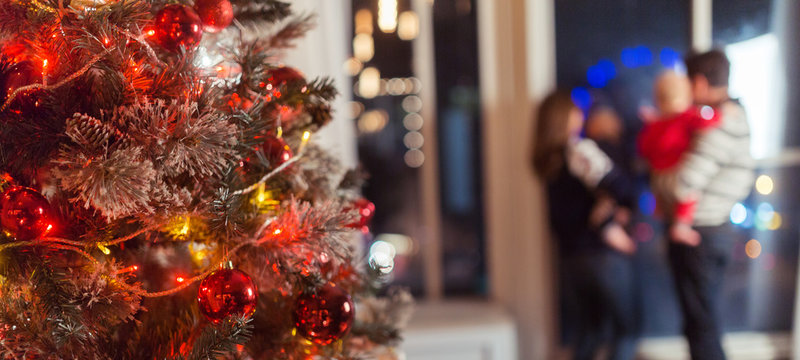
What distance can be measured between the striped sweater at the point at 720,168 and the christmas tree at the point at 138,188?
1558 millimetres

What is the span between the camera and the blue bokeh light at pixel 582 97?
2.58 meters

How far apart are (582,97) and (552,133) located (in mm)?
393

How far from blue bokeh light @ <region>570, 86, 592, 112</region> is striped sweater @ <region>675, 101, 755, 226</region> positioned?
2.19 ft

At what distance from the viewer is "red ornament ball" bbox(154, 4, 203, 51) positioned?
0.85 metres

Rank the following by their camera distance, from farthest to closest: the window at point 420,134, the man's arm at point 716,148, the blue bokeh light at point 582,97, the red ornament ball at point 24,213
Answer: the window at point 420,134, the blue bokeh light at point 582,97, the man's arm at point 716,148, the red ornament ball at point 24,213

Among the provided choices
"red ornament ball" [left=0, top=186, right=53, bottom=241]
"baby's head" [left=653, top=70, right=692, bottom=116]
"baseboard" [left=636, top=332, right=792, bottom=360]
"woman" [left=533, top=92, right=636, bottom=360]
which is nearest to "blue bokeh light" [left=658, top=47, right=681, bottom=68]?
"baby's head" [left=653, top=70, right=692, bottom=116]

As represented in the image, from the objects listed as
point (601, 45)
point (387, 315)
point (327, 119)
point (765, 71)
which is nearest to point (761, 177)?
point (765, 71)

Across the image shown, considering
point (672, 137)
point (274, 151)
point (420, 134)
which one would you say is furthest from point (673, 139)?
point (274, 151)

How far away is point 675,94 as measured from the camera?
7.00 ft

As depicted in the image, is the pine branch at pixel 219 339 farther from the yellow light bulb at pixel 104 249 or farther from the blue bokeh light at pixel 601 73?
the blue bokeh light at pixel 601 73

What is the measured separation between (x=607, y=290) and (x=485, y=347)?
0.59 meters

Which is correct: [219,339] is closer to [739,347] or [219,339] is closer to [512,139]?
[512,139]

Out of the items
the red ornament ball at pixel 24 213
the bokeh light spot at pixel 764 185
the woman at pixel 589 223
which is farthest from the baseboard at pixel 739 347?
the red ornament ball at pixel 24 213

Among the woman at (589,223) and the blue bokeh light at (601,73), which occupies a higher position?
the blue bokeh light at (601,73)
